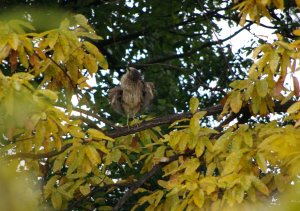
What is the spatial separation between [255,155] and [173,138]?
78 cm

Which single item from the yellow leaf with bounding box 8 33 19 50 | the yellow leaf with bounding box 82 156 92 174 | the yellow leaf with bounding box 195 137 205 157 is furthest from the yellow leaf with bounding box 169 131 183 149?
the yellow leaf with bounding box 8 33 19 50

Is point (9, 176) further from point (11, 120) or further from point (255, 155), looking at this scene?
point (255, 155)

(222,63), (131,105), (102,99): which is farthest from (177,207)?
(222,63)

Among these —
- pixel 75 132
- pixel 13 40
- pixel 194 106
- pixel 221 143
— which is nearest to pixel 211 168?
pixel 221 143

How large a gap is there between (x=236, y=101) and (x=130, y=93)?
239 centimetres

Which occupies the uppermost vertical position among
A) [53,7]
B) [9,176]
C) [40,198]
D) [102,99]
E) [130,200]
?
[53,7]

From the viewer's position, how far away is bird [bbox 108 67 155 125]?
17.8ft

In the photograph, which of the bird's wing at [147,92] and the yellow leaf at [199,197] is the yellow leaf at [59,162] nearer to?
the yellow leaf at [199,197]

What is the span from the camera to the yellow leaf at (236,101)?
332 cm

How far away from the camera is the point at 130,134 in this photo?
426 centimetres

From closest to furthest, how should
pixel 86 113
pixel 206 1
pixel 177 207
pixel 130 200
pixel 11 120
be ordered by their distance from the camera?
1. pixel 11 120
2. pixel 177 207
3. pixel 86 113
4. pixel 130 200
5. pixel 206 1

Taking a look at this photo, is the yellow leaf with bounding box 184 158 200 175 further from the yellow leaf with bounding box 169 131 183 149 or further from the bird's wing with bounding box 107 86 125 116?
the bird's wing with bounding box 107 86 125 116

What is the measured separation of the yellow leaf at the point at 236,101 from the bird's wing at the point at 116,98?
2.35m

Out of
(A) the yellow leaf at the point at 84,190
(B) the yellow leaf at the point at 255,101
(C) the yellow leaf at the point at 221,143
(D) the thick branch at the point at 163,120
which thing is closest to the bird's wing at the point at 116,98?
(D) the thick branch at the point at 163,120
